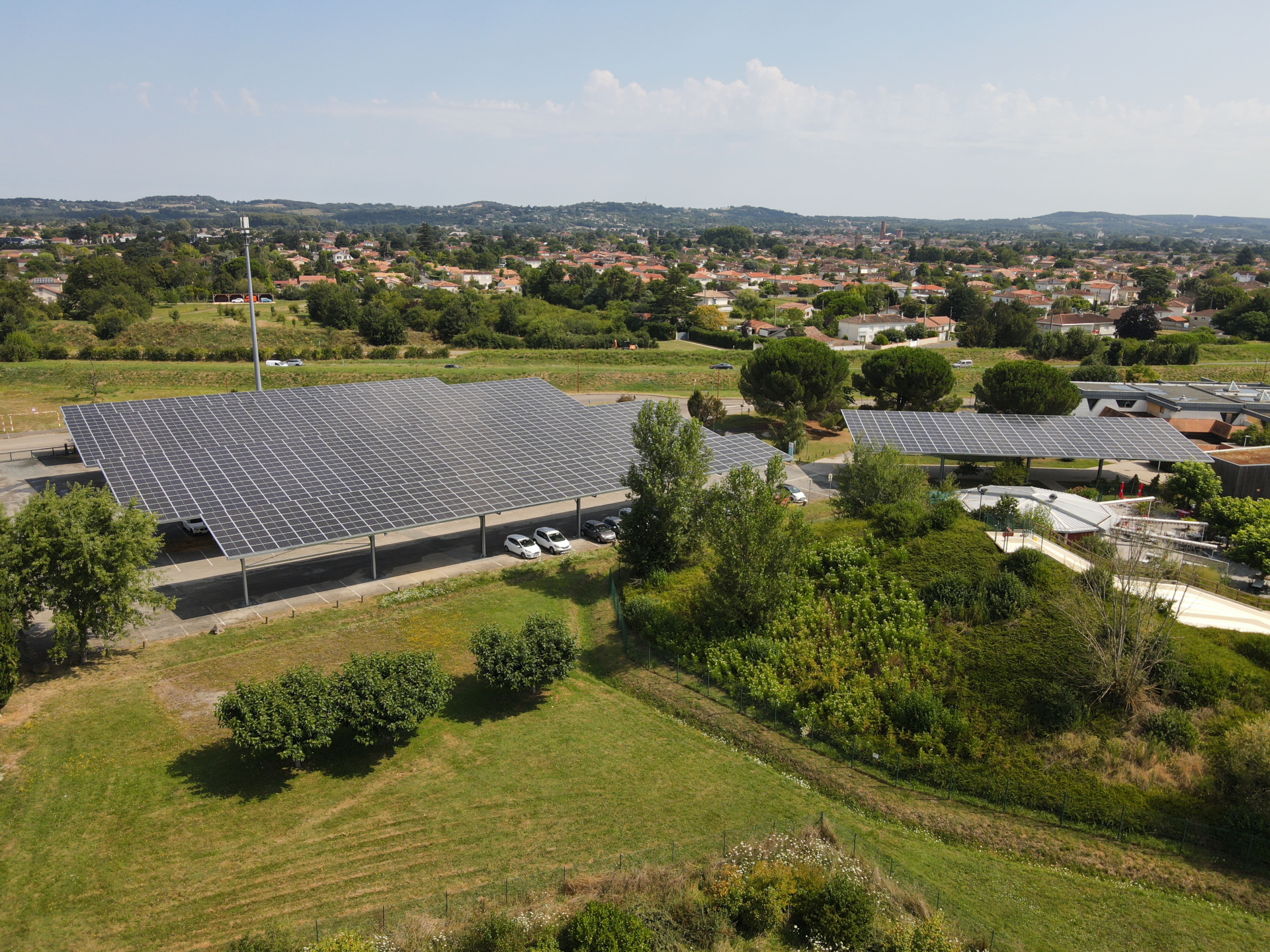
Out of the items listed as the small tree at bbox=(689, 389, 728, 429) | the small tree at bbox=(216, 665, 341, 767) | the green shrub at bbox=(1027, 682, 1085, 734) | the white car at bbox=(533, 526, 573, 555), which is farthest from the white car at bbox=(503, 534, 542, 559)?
the small tree at bbox=(689, 389, 728, 429)

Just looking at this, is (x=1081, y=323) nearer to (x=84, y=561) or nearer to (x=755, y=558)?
(x=755, y=558)

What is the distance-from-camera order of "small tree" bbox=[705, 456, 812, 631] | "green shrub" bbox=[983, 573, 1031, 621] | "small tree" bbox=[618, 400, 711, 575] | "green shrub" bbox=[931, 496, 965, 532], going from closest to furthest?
1. "green shrub" bbox=[983, 573, 1031, 621]
2. "small tree" bbox=[705, 456, 812, 631]
3. "green shrub" bbox=[931, 496, 965, 532]
4. "small tree" bbox=[618, 400, 711, 575]

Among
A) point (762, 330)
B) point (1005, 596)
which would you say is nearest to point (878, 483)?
point (1005, 596)

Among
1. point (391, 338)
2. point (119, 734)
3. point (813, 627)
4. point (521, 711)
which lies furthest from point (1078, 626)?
point (391, 338)

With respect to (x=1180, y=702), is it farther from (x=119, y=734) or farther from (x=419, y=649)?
(x=119, y=734)

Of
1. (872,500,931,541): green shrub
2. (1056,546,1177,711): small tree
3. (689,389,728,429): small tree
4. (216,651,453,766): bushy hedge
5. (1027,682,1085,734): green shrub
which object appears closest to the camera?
(216,651,453,766): bushy hedge

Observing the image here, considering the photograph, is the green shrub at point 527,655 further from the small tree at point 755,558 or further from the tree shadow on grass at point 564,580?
the tree shadow on grass at point 564,580

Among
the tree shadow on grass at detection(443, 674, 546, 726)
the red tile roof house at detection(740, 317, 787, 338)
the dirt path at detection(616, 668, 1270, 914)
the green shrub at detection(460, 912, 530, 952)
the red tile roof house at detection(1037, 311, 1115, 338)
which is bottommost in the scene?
the tree shadow on grass at detection(443, 674, 546, 726)

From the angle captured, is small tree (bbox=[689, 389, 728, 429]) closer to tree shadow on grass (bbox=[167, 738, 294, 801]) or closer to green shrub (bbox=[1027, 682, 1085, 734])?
green shrub (bbox=[1027, 682, 1085, 734])
